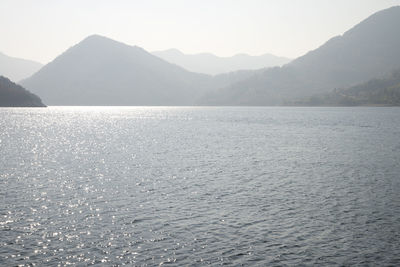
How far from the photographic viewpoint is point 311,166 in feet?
196

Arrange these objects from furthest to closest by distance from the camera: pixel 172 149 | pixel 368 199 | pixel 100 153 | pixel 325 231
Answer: pixel 172 149 < pixel 100 153 < pixel 368 199 < pixel 325 231

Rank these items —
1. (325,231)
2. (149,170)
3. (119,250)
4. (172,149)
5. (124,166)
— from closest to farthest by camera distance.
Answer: (119,250), (325,231), (149,170), (124,166), (172,149)

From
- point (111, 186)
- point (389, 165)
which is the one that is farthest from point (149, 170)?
point (389, 165)

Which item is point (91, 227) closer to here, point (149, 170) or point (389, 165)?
point (149, 170)

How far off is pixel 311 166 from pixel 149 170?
94.9 ft

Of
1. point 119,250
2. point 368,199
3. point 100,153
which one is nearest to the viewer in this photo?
→ point 119,250

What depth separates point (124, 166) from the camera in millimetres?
59406

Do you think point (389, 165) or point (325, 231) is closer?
point (325, 231)

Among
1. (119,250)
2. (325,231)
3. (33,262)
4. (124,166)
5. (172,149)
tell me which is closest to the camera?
(33,262)

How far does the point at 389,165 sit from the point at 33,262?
59022 millimetres

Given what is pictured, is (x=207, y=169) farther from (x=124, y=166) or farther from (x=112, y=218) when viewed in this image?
(x=112, y=218)

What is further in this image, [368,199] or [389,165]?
[389,165]

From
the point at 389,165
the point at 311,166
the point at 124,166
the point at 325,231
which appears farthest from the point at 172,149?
the point at 325,231

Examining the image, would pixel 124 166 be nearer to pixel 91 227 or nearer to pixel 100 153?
pixel 100 153
